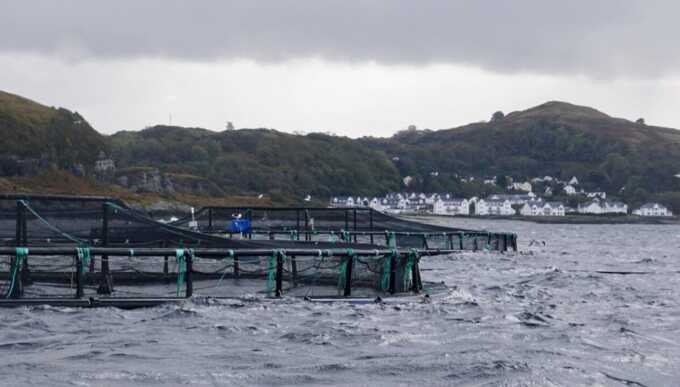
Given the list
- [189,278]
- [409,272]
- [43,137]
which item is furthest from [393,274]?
[43,137]

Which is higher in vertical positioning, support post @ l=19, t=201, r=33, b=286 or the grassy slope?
the grassy slope

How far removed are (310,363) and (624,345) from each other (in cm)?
653

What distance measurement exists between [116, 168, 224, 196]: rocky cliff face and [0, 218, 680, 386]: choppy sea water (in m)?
125

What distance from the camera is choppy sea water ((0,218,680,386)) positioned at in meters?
14.6

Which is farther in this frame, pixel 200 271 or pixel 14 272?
pixel 200 271

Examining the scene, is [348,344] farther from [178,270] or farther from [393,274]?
[393,274]

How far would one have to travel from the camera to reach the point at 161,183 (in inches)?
6019

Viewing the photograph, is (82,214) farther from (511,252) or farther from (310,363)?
(511,252)

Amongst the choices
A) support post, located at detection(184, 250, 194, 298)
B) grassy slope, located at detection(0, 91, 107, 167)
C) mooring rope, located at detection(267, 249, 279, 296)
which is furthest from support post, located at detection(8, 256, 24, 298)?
grassy slope, located at detection(0, 91, 107, 167)

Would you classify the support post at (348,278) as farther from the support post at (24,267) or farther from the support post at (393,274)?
the support post at (24,267)

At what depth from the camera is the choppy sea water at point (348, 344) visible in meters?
14.6

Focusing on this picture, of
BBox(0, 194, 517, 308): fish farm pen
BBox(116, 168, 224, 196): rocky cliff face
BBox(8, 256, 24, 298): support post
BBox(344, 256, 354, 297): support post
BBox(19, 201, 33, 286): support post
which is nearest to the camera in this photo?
BBox(8, 256, 24, 298): support post

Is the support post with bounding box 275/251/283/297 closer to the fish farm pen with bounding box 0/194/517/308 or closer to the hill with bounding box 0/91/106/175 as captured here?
the fish farm pen with bounding box 0/194/517/308

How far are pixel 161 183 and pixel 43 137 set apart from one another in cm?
3214
